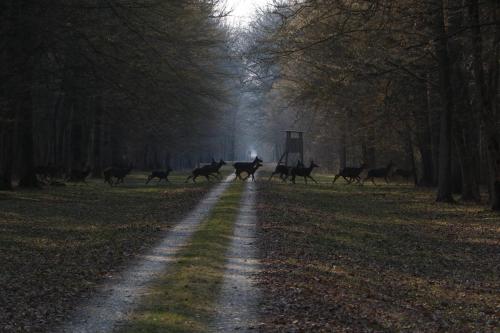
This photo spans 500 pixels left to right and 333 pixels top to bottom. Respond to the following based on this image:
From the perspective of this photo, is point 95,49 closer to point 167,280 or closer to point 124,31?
→ point 124,31

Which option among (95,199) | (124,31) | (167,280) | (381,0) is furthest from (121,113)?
(167,280)

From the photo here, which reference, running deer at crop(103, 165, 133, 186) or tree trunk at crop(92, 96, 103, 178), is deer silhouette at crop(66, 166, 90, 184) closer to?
running deer at crop(103, 165, 133, 186)

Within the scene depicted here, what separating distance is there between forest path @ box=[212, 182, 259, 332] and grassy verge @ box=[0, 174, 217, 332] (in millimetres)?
2163

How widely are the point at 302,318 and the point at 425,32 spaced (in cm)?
1648

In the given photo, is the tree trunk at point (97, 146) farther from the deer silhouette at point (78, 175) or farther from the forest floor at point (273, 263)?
the forest floor at point (273, 263)

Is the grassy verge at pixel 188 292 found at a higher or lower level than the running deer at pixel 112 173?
lower

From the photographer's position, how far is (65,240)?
55.6 feet

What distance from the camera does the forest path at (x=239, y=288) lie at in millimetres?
8688

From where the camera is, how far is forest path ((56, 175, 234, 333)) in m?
8.74

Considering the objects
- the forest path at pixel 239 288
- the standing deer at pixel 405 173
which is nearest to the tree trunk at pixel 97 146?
the standing deer at pixel 405 173

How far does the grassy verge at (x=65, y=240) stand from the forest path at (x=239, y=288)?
2163 mm

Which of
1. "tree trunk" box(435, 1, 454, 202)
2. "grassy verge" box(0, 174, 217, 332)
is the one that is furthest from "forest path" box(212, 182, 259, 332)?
"tree trunk" box(435, 1, 454, 202)

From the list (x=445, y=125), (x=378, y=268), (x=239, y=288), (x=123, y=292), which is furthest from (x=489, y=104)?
(x=123, y=292)

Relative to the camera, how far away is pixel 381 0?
56.0ft
